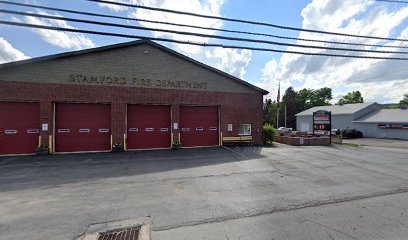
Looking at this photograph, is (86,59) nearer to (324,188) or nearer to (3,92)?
(3,92)

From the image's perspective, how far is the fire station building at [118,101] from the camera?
47.4ft

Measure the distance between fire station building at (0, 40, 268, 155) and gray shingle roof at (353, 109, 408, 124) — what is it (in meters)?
29.9

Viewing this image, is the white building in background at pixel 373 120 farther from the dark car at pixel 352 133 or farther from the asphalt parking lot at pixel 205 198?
Result: the asphalt parking lot at pixel 205 198

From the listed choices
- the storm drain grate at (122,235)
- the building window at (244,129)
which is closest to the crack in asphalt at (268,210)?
the storm drain grate at (122,235)

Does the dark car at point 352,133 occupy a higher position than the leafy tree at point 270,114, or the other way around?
the leafy tree at point 270,114

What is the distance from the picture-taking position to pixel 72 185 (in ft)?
26.3

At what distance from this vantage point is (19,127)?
47.1 feet

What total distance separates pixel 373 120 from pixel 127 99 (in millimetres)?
40526

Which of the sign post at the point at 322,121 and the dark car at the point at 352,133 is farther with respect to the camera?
the dark car at the point at 352,133

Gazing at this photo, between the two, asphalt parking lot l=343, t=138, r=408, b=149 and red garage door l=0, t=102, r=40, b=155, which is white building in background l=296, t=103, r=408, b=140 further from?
red garage door l=0, t=102, r=40, b=155

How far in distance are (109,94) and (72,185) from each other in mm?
9259

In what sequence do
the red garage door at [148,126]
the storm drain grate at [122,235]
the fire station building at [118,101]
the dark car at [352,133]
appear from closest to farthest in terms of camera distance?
the storm drain grate at [122,235] → the fire station building at [118,101] → the red garage door at [148,126] → the dark car at [352,133]

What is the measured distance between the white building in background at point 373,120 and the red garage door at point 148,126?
3694 centimetres

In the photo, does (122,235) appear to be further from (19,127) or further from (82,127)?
(19,127)
